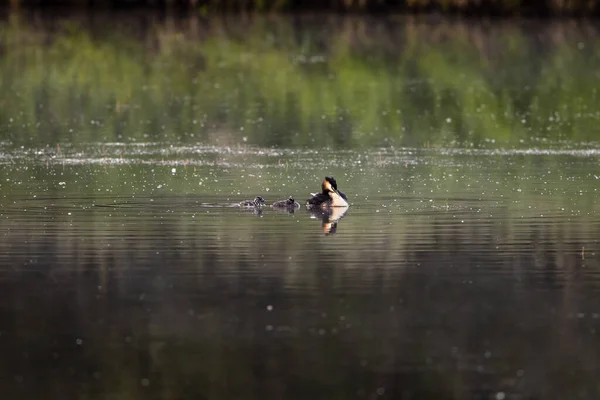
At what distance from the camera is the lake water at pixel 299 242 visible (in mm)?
10633

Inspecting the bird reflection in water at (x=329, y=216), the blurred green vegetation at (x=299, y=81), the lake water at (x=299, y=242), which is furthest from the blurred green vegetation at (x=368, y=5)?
the bird reflection in water at (x=329, y=216)

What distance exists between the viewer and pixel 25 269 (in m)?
14.1

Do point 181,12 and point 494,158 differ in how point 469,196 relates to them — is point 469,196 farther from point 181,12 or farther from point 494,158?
point 181,12

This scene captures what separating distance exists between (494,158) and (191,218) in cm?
758

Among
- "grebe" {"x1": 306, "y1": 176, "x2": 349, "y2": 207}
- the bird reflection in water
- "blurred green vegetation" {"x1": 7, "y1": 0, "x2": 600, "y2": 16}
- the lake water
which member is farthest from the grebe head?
"blurred green vegetation" {"x1": 7, "y1": 0, "x2": 600, "y2": 16}

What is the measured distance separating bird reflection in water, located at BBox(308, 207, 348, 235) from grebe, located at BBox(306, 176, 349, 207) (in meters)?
0.09

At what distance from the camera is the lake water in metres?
10.6

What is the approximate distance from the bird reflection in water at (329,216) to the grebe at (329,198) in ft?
0.30

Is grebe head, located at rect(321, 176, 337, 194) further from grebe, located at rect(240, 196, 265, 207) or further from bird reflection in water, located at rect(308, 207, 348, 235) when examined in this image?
grebe, located at rect(240, 196, 265, 207)

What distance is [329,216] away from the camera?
17359 mm

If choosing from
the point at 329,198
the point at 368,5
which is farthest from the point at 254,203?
the point at 368,5

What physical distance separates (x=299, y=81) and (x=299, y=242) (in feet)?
72.9

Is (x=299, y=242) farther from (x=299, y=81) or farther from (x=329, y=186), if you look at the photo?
(x=299, y=81)

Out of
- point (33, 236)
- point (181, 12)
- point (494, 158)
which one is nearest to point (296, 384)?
point (33, 236)
